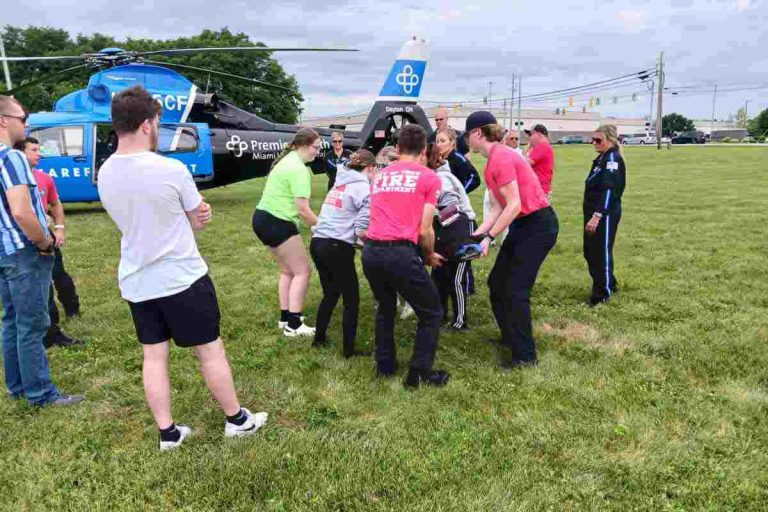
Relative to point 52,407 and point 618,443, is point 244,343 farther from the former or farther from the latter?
point 618,443

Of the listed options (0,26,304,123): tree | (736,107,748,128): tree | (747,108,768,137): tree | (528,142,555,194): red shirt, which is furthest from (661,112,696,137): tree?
(528,142,555,194): red shirt

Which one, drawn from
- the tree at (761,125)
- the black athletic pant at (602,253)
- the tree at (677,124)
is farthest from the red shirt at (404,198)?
the tree at (677,124)

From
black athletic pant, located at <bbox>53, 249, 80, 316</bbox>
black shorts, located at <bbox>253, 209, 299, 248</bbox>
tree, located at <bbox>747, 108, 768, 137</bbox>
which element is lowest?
black athletic pant, located at <bbox>53, 249, 80, 316</bbox>

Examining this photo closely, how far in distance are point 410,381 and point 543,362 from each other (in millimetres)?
1155

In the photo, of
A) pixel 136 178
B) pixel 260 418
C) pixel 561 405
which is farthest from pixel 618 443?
pixel 136 178

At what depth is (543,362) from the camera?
13.6 ft

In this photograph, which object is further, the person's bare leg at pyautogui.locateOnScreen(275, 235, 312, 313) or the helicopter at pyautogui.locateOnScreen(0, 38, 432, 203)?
the helicopter at pyautogui.locateOnScreen(0, 38, 432, 203)

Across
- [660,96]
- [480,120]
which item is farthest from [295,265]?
[660,96]

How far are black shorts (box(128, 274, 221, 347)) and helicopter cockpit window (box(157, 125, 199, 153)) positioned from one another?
33.8 ft

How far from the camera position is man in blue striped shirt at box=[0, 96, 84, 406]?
3.09 metres

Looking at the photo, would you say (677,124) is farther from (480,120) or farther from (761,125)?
(480,120)

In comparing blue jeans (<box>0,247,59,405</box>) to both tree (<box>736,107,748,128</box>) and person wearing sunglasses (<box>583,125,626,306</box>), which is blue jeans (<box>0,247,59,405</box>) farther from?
tree (<box>736,107,748,128</box>)

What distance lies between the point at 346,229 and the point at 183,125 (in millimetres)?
9930

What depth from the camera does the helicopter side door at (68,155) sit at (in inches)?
444
